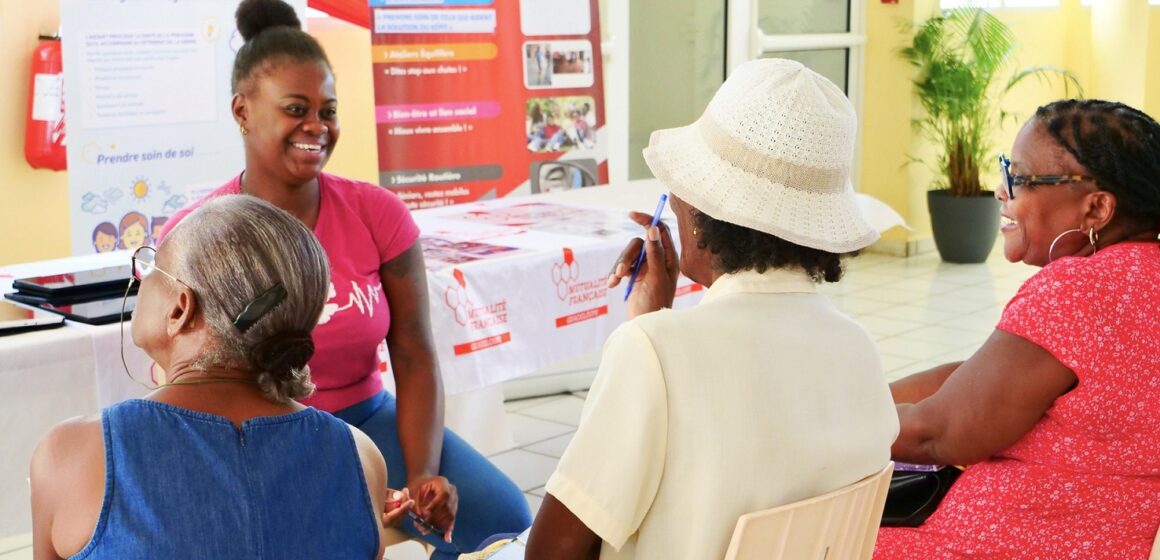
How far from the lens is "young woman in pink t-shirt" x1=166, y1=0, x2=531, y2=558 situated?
7.55 feet

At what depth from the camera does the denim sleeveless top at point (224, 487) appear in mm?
1294

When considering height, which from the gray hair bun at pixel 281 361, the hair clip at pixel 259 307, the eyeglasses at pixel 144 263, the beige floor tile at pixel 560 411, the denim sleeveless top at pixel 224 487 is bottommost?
the beige floor tile at pixel 560 411

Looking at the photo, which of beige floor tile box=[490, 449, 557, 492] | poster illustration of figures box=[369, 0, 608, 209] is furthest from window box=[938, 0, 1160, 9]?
beige floor tile box=[490, 449, 557, 492]

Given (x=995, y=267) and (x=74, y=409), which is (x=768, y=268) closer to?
(x=74, y=409)

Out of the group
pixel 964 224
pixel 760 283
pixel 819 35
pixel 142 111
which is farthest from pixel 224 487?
pixel 964 224

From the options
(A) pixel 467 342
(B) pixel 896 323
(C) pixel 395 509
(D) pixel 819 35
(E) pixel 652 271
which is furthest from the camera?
(D) pixel 819 35

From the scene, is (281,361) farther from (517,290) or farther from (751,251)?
(517,290)

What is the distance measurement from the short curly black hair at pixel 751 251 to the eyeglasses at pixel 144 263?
652 mm

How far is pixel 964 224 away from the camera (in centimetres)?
788

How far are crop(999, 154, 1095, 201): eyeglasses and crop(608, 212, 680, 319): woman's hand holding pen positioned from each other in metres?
0.59

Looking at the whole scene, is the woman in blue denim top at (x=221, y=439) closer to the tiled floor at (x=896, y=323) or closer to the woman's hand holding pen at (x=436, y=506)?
the woman's hand holding pen at (x=436, y=506)

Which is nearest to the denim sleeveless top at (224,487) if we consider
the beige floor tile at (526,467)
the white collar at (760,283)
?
the white collar at (760,283)

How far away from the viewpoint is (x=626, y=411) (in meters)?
1.37

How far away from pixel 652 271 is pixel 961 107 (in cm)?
641
